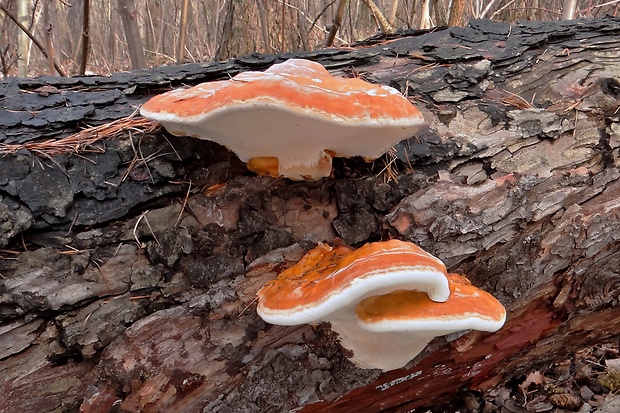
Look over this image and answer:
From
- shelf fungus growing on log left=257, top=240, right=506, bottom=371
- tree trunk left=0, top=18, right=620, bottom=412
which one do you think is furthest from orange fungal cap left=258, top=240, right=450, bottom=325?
tree trunk left=0, top=18, right=620, bottom=412

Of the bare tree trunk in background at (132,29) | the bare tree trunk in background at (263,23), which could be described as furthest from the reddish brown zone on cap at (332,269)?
the bare tree trunk in background at (132,29)

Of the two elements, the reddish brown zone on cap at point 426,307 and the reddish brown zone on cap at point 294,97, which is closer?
the reddish brown zone on cap at point 294,97

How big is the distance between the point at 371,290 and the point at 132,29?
20.8 feet

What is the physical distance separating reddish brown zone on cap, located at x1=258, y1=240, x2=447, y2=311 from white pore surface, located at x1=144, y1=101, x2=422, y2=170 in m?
0.42

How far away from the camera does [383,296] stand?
1.74m

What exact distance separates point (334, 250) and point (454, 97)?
3.90 feet

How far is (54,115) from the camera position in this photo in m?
2.12

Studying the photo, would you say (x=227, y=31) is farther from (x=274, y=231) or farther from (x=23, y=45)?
(x=274, y=231)

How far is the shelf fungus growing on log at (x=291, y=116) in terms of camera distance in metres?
1.46

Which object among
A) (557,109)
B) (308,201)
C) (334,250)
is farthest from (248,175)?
(557,109)

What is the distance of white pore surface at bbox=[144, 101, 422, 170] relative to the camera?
4.95 feet

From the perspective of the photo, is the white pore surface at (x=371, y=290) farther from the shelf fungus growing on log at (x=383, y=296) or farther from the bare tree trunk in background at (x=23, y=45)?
the bare tree trunk in background at (x=23, y=45)

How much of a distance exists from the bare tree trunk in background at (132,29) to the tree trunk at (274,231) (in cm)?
443

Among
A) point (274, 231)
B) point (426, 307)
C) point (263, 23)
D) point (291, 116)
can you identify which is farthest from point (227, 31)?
point (426, 307)
